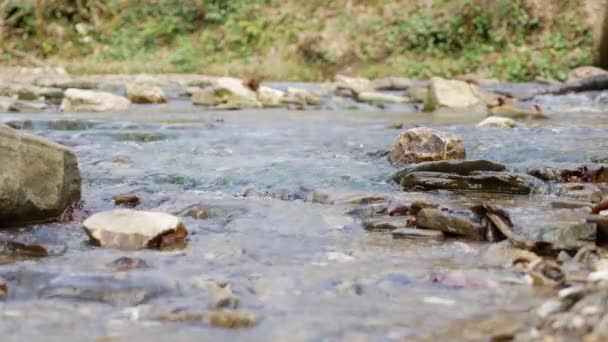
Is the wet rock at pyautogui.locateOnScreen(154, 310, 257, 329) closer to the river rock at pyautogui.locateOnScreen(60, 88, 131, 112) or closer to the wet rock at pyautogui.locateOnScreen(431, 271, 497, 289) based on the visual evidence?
the wet rock at pyautogui.locateOnScreen(431, 271, 497, 289)

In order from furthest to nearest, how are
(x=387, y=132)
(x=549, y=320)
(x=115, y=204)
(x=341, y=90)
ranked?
(x=341, y=90) < (x=387, y=132) < (x=115, y=204) < (x=549, y=320)

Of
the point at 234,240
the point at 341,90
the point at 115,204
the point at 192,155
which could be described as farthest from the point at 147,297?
the point at 341,90

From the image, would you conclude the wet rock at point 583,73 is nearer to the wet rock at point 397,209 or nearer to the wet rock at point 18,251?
the wet rock at point 397,209

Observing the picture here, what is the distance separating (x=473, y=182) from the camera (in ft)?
14.6

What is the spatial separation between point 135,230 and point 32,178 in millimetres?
725

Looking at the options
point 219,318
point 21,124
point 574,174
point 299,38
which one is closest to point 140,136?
point 21,124

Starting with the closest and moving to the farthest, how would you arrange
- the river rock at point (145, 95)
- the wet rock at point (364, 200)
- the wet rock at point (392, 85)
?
the wet rock at point (364, 200) < the river rock at point (145, 95) < the wet rock at point (392, 85)

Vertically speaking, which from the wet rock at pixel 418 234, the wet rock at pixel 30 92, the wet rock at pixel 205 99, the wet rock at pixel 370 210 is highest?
the wet rock at pixel 418 234

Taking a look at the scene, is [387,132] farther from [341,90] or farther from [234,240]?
[341,90]

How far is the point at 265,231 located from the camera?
3.33m

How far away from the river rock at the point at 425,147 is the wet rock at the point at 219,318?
354cm

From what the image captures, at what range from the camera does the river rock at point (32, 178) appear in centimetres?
326

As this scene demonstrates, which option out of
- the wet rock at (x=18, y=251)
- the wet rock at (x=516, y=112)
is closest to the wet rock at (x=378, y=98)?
the wet rock at (x=516, y=112)

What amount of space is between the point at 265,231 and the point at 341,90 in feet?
38.1
